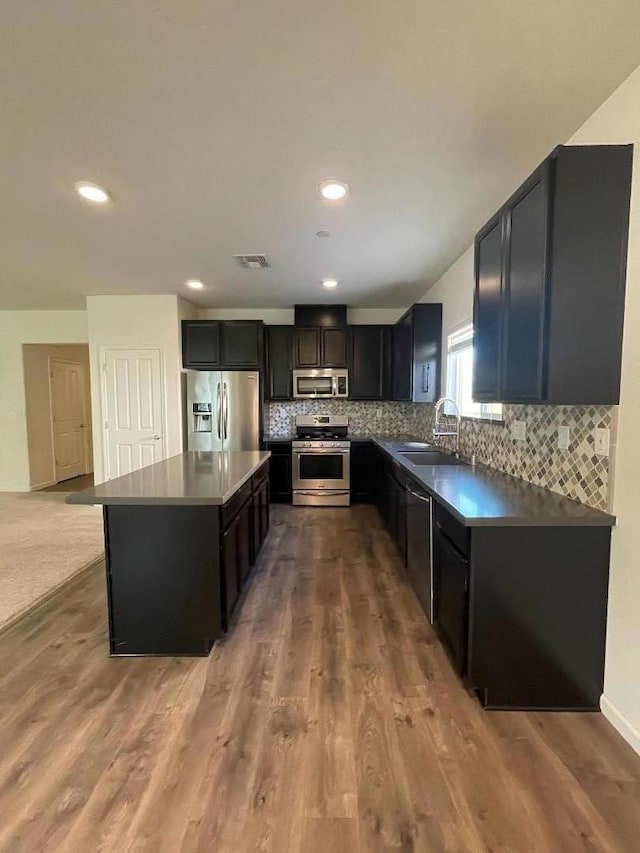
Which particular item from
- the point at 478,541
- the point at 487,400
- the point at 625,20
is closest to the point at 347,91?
Result: the point at 625,20

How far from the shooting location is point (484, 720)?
69.8 inches

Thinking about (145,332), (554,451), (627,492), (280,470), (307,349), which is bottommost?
(280,470)

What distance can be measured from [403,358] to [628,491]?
3464mm

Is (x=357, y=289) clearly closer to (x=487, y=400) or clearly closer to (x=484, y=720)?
(x=487, y=400)

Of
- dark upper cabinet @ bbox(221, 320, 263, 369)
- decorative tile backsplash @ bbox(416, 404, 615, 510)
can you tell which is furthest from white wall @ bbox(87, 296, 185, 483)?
decorative tile backsplash @ bbox(416, 404, 615, 510)

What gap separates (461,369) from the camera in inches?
155

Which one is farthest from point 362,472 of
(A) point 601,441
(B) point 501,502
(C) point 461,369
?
(A) point 601,441

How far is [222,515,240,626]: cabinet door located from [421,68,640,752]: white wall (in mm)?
1866

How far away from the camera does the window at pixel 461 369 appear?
3564 millimetres

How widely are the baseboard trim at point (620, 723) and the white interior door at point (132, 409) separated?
4740 mm

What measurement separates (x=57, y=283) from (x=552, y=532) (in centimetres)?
510

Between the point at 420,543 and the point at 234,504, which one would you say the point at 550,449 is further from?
the point at 234,504

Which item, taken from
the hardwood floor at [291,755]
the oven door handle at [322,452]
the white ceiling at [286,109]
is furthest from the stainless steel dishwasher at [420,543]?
the oven door handle at [322,452]

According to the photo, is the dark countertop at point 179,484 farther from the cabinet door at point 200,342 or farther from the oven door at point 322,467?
the cabinet door at point 200,342
